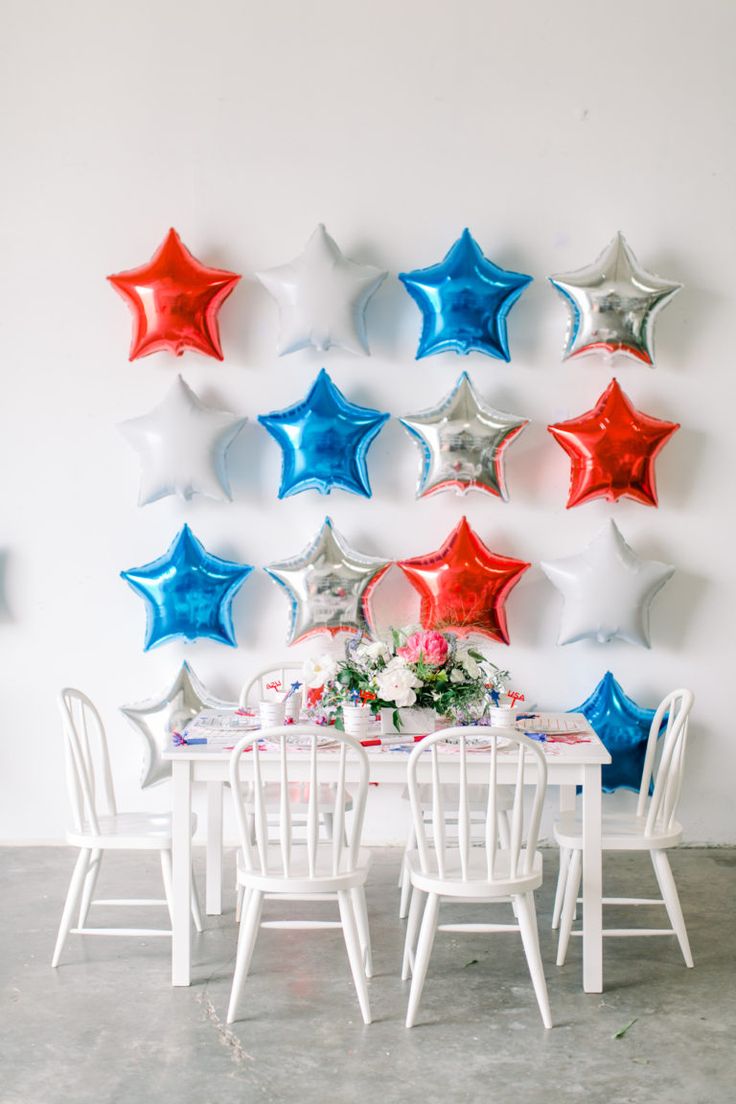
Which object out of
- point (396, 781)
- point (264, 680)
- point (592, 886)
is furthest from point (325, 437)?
point (592, 886)

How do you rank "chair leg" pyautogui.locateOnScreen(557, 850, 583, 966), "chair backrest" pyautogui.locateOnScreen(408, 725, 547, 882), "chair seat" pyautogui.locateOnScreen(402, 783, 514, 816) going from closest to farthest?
1. "chair backrest" pyautogui.locateOnScreen(408, 725, 547, 882)
2. "chair leg" pyautogui.locateOnScreen(557, 850, 583, 966)
3. "chair seat" pyautogui.locateOnScreen(402, 783, 514, 816)

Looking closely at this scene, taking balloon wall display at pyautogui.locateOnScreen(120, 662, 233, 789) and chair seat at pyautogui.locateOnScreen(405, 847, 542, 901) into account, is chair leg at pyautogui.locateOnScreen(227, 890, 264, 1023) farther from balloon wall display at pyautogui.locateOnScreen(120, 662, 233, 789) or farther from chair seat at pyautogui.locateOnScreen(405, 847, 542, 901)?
balloon wall display at pyautogui.locateOnScreen(120, 662, 233, 789)

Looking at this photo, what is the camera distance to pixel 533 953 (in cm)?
288

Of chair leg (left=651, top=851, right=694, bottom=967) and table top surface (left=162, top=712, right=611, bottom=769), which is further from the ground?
table top surface (left=162, top=712, right=611, bottom=769)

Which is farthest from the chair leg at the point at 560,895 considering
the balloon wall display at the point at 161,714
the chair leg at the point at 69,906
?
the balloon wall display at the point at 161,714

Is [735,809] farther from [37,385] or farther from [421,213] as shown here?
[37,385]

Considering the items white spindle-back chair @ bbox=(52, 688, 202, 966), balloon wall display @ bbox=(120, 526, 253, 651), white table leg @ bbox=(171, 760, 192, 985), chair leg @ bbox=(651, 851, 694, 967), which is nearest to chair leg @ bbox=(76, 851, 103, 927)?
white spindle-back chair @ bbox=(52, 688, 202, 966)

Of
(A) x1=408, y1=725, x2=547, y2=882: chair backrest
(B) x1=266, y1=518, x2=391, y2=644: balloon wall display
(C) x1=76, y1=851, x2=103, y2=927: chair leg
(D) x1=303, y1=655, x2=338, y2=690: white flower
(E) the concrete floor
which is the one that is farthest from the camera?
(B) x1=266, y1=518, x2=391, y2=644: balloon wall display

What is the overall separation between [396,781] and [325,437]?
1.64 m

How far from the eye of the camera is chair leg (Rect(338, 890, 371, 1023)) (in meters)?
2.88

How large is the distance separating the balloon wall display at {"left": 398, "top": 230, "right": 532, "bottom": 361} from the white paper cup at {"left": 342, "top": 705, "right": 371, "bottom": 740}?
1599mm

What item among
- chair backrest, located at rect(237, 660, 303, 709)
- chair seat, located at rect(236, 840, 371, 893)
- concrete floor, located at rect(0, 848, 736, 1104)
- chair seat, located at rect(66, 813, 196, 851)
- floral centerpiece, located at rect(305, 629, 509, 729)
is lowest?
concrete floor, located at rect(0, 848, 736, 1104)

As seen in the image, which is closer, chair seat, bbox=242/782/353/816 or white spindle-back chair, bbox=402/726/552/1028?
white spindle-back chair, bbox=402/726/552/1028

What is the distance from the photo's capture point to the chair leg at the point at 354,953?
2.88 meters
